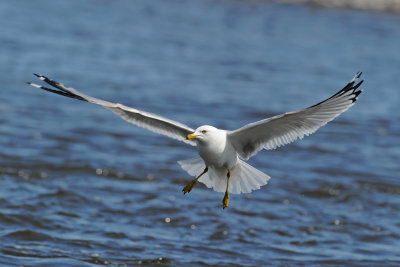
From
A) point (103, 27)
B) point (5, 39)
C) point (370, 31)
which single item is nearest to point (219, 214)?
point (5, 39)

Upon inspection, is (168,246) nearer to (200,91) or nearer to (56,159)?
(56,159)

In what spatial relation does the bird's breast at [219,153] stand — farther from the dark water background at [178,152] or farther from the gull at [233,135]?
the dark water background at [178,152]

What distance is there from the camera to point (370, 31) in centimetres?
2916

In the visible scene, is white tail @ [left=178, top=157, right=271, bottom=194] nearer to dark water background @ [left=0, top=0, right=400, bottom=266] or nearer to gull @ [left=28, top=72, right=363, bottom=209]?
gull @ [left=28, top=72, right=363, bottom=209]

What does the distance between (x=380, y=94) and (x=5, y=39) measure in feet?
33.3

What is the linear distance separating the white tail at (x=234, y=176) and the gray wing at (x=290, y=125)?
0.18 metres

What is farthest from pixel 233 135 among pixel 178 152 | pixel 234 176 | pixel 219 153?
→ pixel 178 152

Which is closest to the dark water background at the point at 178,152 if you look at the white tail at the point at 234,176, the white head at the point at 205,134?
the white tail at the point at 234,176

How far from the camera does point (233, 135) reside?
24.0 ft

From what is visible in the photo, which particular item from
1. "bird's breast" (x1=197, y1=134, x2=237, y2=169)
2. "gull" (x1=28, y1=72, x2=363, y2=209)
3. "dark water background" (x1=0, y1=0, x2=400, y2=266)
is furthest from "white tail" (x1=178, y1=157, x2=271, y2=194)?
"dark water background" (x1=0, y1=0, x2=400, y2=266)

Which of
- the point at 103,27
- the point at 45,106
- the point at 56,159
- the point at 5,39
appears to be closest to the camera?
the point at 56,159

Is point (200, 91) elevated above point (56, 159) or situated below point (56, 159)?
above

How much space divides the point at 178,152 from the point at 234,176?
6.05m

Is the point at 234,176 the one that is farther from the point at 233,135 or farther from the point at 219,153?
the point at 219,153
